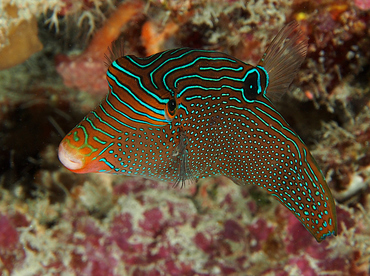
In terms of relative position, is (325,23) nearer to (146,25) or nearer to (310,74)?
(310,74)

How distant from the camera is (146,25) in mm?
3484

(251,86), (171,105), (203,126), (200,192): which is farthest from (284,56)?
(200,192)

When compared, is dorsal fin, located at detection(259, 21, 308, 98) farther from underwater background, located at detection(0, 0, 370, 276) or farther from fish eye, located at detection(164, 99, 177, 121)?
underwater background, located at detection(0, 0, 370, 276)

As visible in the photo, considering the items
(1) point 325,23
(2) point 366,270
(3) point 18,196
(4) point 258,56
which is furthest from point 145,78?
(2) point 366,270

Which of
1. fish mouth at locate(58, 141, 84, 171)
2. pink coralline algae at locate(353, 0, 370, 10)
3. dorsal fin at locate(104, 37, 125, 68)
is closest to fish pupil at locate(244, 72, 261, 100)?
dorsal fin at locate(104, 37, 125, 68)

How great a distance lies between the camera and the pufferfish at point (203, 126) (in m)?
1.92

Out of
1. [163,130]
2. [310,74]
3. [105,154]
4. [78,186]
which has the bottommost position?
[78,186]

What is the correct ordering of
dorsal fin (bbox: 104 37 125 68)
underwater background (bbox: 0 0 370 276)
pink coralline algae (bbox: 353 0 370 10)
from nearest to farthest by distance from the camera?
dorsal fin (bbox: 104 37 125 68), pink coralline algae (bbox: 353 0 370 10), underwater background (bbox: 0 0 370 276)

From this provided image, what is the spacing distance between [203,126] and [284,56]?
0.87 metres

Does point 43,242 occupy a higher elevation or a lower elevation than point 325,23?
lower

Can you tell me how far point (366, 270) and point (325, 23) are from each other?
3138mm

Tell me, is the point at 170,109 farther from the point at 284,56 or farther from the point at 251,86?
the point at 284,56

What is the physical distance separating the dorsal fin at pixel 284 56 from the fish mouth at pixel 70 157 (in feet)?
5.17

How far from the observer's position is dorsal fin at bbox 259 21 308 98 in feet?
6.75
